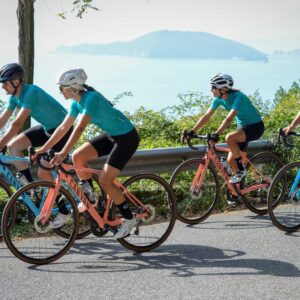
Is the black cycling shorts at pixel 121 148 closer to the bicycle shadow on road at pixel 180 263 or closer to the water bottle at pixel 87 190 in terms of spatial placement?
the water bottle at pixel 87 190

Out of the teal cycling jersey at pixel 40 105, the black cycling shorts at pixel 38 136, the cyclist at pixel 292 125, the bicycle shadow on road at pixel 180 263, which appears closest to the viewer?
the bicycle shadow on road at pixel 180 263

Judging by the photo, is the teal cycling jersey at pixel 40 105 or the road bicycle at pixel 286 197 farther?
the road bicycle at pixel 286 197

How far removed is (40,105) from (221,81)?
7.91 feet

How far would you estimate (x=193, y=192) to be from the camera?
8055mm

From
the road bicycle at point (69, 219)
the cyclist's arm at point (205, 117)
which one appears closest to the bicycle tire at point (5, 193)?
the road bicycle at point (69, 219)

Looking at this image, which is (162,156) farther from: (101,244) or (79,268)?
(79,268)

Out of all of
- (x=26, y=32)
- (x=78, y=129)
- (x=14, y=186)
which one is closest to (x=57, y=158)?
(x=78, y=129)

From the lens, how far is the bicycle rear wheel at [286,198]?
23.8 ft

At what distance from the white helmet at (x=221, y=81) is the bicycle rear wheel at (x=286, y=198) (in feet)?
4.40

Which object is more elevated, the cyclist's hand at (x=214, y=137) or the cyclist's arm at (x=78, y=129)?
the cyclist's arm at (x=78, y=129)

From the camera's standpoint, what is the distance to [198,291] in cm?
531

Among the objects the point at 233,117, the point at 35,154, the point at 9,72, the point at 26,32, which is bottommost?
the point at 35,154

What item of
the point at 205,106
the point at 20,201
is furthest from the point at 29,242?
the point at 205,106

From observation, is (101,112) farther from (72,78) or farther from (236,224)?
(236,224)
